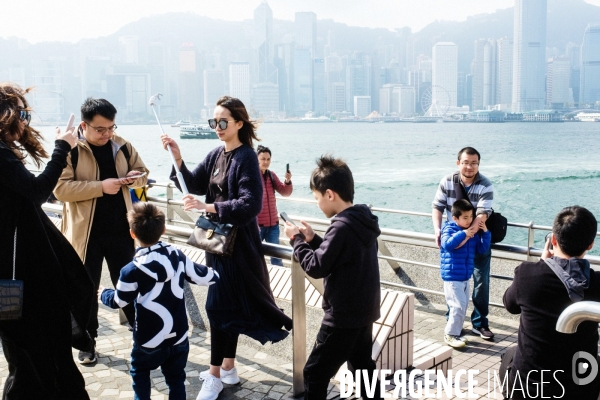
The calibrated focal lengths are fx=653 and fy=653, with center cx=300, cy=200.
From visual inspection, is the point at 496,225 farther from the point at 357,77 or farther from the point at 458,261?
the point at 357,77

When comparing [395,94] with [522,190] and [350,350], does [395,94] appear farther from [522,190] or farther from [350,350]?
[350,350]

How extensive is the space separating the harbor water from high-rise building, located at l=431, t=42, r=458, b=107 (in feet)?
164

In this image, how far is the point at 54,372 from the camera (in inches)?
126

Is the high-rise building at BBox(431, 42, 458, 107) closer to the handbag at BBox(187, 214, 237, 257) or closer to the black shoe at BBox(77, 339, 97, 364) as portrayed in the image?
the black shoe at BBox(77, 339, 97, 364)

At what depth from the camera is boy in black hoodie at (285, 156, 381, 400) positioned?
3.03 meters

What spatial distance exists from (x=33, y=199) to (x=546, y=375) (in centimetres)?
241

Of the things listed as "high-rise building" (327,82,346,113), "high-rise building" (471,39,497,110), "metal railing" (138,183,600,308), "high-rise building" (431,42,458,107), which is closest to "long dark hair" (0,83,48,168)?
"metal railing" (138,183,600,308)

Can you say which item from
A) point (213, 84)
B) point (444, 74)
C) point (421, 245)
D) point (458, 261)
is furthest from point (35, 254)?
point (444, 74)

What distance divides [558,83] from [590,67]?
9.92m

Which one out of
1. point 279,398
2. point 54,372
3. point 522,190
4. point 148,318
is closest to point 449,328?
point 279,398

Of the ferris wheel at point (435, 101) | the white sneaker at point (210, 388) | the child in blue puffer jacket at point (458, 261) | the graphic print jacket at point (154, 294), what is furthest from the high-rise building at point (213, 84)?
the graphic print jacket at point (154, 294)

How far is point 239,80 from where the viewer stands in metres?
144

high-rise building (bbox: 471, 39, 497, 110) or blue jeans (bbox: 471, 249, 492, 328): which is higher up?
high-rise building (bbox: 471, 39, 497, 110)

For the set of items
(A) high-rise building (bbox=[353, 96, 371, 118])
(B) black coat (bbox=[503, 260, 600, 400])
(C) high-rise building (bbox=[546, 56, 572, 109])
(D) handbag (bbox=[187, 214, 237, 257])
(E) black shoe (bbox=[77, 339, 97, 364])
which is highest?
(C) high-rise building (bbox=[546, 56, 572, 109])
